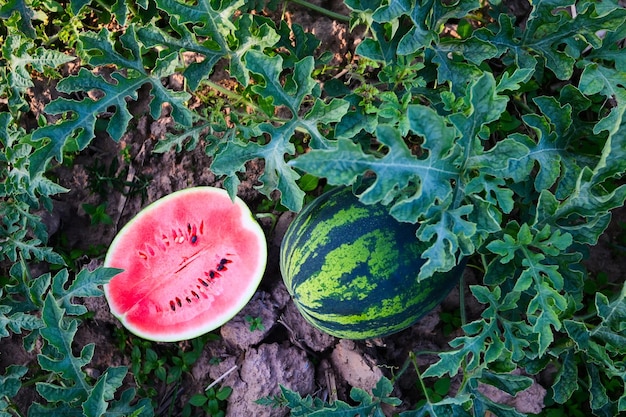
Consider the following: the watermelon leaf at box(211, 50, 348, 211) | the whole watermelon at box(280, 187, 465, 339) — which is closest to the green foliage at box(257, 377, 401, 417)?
the whole watermelon at box(280, 187, 465, 339)

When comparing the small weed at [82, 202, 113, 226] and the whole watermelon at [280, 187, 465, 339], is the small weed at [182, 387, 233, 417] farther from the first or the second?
the small weed at [82, 202, 113, 226]

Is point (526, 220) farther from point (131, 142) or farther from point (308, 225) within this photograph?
point (131, 142)

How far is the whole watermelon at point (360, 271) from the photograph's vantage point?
2.06 m

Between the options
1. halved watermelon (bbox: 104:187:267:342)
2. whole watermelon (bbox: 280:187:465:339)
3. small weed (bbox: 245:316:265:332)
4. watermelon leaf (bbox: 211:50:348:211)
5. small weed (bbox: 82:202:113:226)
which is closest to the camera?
watermelon leaf (bbox: 211:50:348:211)

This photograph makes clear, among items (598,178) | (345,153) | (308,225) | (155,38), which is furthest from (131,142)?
(598,178)

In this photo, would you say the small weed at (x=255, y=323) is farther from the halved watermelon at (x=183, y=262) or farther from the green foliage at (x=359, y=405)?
the green foliage at (x=359, y=405)

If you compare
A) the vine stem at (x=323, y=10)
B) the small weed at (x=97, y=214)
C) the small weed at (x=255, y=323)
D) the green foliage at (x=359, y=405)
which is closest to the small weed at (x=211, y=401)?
the small weed at (x=255, y=323)

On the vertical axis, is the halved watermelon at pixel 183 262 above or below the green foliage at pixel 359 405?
above

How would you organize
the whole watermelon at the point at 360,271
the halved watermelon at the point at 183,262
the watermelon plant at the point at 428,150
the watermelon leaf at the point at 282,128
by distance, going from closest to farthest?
the watermelon plant at the point at 428,150, the watermelon leaf at the point at 282,128, the whole watermelon at the point at 360,271, the halved watermelon at the point at 183,262

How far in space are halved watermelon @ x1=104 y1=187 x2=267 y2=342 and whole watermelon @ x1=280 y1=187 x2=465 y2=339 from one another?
42 centimetres

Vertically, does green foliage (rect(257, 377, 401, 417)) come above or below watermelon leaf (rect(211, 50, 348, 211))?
below

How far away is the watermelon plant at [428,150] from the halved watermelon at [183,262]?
31cm

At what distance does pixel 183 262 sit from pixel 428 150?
1.20 meters

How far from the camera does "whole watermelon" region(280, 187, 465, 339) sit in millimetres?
2057
